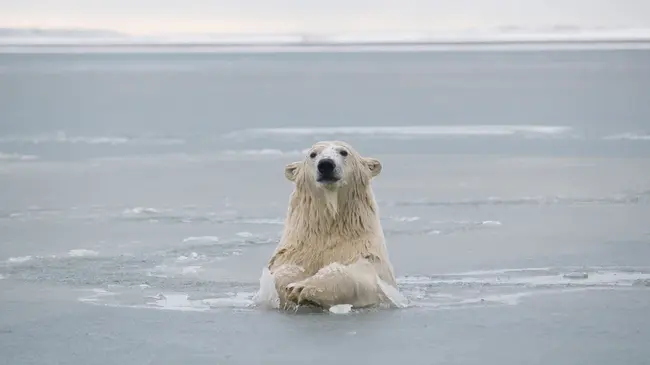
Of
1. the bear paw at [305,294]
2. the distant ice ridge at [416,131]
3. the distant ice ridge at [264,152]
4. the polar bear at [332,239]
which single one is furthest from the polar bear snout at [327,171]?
the distant ice ridge at [416,131]

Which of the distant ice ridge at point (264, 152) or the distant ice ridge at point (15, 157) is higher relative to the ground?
the distant ice ridge at point (264, 152)

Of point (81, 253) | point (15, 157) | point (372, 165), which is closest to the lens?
point (372, 165)

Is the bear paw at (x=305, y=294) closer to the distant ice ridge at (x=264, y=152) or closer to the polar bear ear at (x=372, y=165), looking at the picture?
the polar bear ear at (x=372, y=165)

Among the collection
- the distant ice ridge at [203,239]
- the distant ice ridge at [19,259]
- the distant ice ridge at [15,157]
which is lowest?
the distant ice ridge at [19,259]

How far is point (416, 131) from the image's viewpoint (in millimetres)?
17406

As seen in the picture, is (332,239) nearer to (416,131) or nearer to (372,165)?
(372,165)

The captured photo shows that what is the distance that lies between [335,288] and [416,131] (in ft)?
34.5

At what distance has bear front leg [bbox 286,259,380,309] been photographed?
6.99 metres

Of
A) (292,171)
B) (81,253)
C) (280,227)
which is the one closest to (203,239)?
(280,227)

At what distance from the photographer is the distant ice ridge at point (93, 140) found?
1622 centimetres

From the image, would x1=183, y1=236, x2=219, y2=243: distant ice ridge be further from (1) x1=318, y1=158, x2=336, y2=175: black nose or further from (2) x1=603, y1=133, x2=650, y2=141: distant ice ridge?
(2) x1=603, y1=133, x2=650, y2=141: distant ice ridge

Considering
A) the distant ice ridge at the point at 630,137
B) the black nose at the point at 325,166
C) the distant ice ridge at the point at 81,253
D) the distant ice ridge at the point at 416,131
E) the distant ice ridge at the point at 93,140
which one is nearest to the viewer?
the black nose at the point at 325,166

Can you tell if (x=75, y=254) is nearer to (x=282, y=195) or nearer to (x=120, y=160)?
(x=282, y=195)

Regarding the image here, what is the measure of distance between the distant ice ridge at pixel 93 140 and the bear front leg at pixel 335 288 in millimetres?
9247
